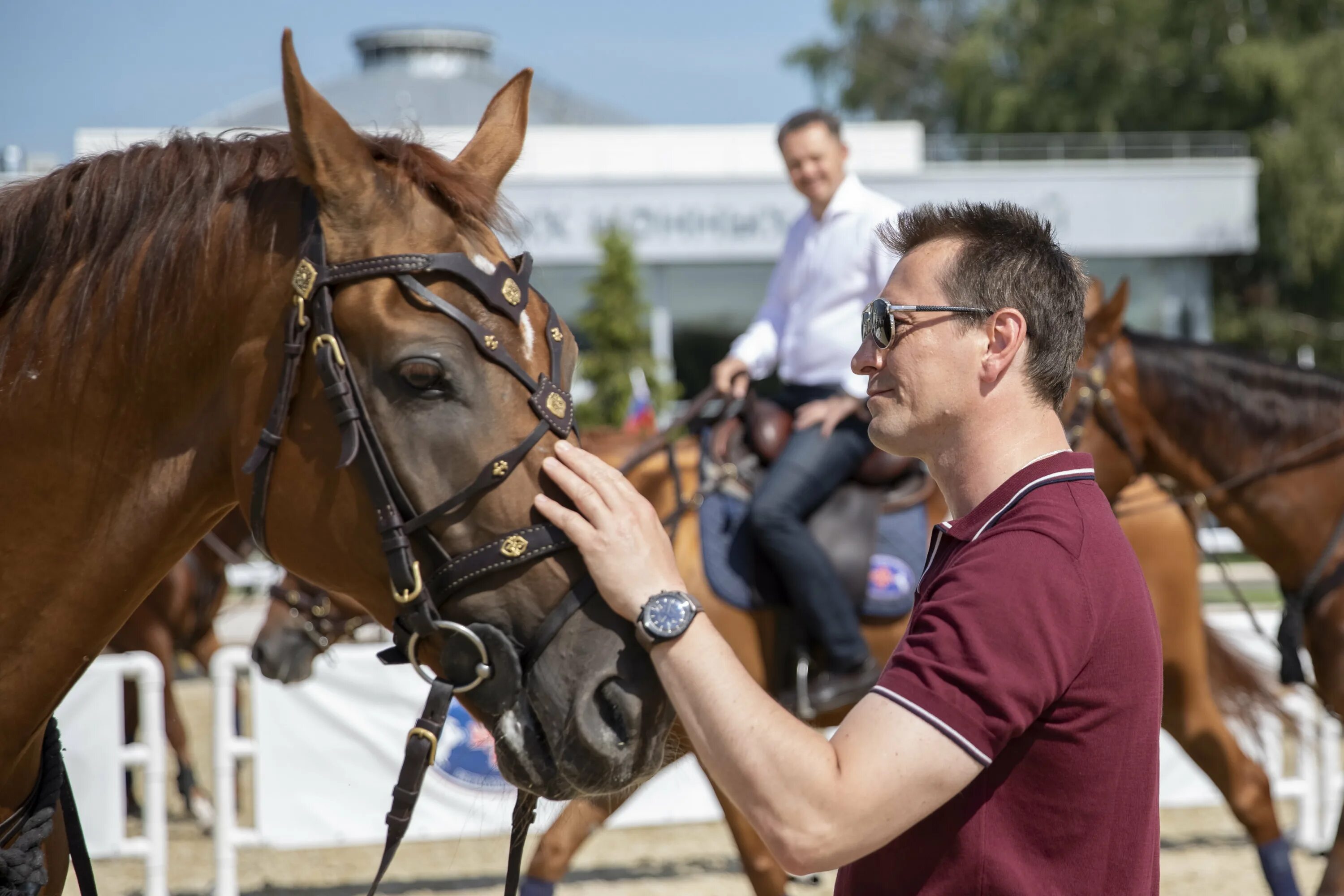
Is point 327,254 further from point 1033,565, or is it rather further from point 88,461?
point 1033,565

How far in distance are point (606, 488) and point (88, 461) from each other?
836mm

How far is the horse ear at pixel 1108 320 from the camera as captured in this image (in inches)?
201

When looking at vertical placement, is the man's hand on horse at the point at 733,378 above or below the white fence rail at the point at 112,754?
above

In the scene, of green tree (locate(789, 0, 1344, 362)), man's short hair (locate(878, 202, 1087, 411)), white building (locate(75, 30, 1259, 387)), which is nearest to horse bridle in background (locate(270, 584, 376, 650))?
man's short hair (locate(878, 202, 1087, 411))

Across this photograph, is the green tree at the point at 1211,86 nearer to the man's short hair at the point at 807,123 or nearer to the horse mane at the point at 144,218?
the man's short hair at the point at 807,123

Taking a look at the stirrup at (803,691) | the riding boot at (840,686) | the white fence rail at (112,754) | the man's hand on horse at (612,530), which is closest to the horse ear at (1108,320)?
the riding boot at (840,686)

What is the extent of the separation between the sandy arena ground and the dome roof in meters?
21.3

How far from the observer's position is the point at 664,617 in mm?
1572

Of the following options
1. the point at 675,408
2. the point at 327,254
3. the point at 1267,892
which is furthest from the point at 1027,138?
the point at 327,254

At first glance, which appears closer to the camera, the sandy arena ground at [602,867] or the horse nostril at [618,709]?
the horse nostril at [618,709]

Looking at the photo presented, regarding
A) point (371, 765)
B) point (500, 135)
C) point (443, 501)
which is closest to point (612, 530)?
point (443, 501)

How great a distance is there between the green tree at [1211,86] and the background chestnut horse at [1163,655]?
80.0ft

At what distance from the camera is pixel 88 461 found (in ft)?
6.36

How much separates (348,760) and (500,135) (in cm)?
499
